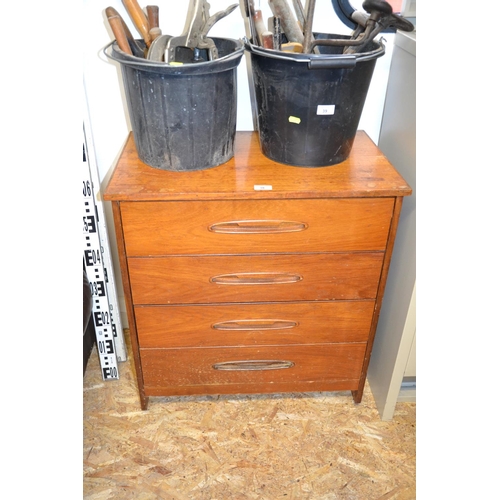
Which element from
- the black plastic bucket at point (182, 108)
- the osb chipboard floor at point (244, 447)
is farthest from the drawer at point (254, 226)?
the osb chipboard floor at point (244, 447)

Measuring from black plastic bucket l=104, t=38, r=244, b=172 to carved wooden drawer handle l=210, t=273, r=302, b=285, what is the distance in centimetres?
27

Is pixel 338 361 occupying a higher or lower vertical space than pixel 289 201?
lower

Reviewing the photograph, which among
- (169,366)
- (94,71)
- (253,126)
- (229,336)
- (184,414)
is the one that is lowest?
(184,414)

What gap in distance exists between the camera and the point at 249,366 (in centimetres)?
130

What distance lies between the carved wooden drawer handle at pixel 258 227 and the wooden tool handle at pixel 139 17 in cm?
47

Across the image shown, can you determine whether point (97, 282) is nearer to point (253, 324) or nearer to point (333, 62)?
point (253, 324)

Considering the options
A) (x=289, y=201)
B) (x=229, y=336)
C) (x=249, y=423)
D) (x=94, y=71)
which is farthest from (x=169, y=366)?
(x=94, y=71)

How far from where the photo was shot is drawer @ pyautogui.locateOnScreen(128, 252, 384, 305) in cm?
111

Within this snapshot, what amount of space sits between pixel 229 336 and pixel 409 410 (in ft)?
2.05


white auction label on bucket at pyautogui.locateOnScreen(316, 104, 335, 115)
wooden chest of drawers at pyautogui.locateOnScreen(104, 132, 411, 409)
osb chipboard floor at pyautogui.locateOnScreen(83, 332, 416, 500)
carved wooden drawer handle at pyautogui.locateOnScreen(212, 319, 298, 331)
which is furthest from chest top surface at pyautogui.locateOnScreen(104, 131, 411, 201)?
osb chipboard floor at pyautogui.locateOnScreen(83, 332, 416, 500)

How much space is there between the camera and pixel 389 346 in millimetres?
1338

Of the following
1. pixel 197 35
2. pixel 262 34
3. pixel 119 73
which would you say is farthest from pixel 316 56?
pixel 119 73

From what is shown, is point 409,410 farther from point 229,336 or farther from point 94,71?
point 94,71

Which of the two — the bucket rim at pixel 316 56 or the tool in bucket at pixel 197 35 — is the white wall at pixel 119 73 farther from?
the bucket rim at pixel 316 56
